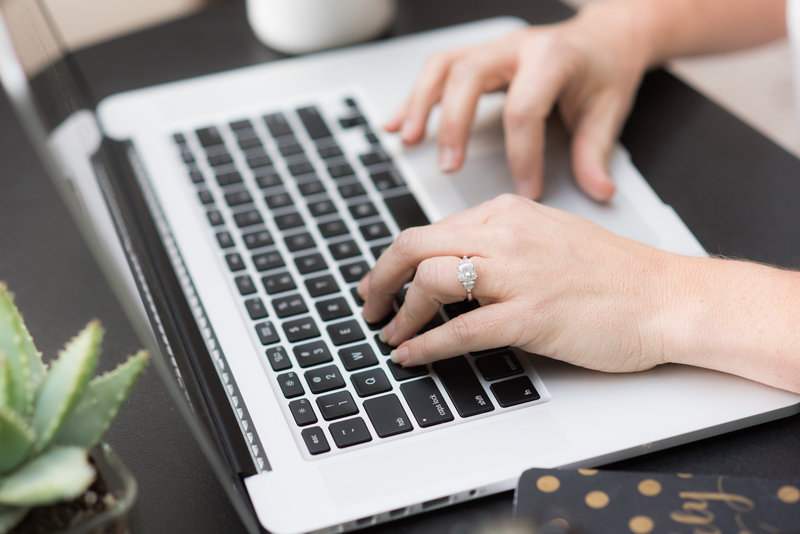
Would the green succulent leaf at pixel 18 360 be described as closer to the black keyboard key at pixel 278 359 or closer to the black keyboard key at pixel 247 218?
the black keyboard key at pixel 278 359

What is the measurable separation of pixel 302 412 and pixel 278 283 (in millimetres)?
145

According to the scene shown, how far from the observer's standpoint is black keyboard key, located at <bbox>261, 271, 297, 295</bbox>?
696 mm

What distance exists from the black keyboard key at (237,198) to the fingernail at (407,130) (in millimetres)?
164

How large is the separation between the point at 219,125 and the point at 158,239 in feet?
0.54

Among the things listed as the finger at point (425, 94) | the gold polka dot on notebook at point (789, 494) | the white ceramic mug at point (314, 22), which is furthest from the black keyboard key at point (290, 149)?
the gold polka dot on notebook at point (789, 494)

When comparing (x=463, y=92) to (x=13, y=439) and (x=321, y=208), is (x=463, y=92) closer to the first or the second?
(x=321, y=208)

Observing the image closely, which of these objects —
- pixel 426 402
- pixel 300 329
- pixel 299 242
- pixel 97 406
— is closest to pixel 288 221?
pixel 299 242

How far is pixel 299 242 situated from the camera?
74 centimetres

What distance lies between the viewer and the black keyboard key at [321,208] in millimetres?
774

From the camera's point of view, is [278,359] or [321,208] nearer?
[278,359]

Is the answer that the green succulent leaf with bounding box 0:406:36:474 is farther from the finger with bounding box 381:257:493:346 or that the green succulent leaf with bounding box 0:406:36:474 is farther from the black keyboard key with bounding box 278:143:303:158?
the black keyboard key with bounding box 278:143:303:158

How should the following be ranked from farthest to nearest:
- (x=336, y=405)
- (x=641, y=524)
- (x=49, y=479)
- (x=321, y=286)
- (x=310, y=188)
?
(x=310, y=188), (x=321, y=286), (x=336, y=405), (x=641, y=524), (x=49, y=479)

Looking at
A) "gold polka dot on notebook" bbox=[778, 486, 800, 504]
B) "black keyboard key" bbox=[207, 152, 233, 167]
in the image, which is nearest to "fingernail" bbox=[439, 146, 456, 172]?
"black keyboard key" bbox=[207, 152, 233, 167]

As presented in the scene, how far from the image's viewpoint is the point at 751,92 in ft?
4.34
